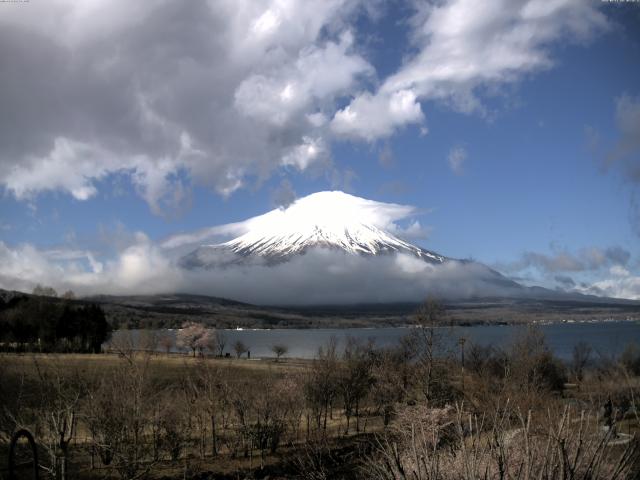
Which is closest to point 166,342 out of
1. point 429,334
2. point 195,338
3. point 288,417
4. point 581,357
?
point 195,338

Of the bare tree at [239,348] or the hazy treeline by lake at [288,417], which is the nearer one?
the hazy treeline by lake at [288,417]

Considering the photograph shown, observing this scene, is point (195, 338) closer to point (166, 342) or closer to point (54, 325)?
point (166, 342)

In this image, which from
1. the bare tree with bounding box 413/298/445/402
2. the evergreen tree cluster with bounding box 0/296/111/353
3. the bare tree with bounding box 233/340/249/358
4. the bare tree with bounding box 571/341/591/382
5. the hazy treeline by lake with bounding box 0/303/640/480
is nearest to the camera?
the hazy treeline by lake with bounding box 0/303/640/480

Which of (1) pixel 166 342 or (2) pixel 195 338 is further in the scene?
(2) pixel 195 338

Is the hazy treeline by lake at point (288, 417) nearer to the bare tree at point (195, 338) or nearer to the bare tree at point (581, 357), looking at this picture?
the bare tree at point (581, 357)

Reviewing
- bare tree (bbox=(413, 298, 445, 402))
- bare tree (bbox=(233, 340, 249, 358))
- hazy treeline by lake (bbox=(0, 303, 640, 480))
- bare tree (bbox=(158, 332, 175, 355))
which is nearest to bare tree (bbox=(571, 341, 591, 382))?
hazy treeline by lake (bbox=(0, 303, 640, 480))

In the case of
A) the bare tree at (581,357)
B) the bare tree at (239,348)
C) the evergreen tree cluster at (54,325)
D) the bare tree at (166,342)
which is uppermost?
the evergreen tree cluster at (54,325)

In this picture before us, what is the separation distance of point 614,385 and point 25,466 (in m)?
30.8

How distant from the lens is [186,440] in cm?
2658

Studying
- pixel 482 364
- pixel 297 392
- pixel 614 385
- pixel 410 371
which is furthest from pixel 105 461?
pixel 482 364

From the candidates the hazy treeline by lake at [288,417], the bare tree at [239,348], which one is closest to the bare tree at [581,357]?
the hazy treeline by lake at [288,417]

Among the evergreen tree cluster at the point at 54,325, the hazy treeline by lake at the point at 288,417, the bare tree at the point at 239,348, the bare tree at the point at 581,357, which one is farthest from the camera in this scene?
the bare tree at the point at 239,348

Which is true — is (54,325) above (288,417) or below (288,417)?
above

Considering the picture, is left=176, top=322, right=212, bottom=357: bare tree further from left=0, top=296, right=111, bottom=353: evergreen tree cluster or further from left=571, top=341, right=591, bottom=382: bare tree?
left=571, top=341, right=591, bottom=382: bare tree
